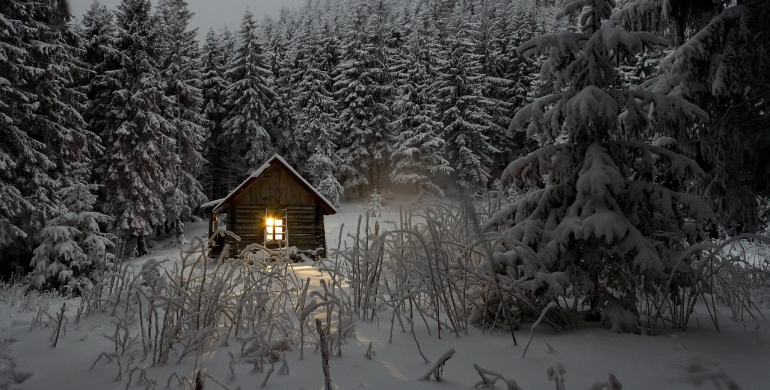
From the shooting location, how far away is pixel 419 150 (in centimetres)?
2933

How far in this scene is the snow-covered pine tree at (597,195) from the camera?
3135mm

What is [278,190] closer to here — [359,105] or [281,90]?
[359,105]

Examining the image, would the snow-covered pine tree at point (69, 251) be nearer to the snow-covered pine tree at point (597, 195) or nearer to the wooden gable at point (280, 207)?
the wooden gable at point (280, 207)

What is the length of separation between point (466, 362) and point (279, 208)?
16218mm

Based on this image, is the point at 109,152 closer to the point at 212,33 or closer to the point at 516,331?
the point at 212,33

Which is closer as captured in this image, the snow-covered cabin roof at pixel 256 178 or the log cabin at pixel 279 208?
the snow-covered cabin roof at pixel 256 178

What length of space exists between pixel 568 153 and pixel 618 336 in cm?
166

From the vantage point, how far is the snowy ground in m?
2.15

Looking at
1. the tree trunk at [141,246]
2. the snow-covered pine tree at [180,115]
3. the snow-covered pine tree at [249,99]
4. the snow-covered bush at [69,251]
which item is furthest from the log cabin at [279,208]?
the snow-covered pine tree at [249,99]

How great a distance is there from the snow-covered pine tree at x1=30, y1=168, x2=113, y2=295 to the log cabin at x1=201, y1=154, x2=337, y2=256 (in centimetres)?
649

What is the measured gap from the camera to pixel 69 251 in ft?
33.6

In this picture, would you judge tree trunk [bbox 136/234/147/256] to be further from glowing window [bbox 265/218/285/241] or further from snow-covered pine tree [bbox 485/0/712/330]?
snow-covered pine tree [bbox 485/0/712/330]

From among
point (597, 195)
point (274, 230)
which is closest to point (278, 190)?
point (274, 230)

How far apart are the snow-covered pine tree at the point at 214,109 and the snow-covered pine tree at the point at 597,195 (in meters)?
29.5
